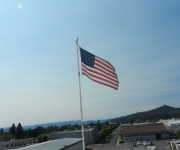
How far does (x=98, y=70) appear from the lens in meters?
15.0

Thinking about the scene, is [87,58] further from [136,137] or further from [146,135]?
[146,135]

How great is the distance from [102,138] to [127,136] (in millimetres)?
13753

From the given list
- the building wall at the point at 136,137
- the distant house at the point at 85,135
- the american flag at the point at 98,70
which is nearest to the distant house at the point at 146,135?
the building wall at the point at 136,137

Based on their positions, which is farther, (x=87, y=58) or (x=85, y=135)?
(x=85, y=135)

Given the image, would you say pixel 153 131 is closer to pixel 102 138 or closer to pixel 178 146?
pixel 102 138

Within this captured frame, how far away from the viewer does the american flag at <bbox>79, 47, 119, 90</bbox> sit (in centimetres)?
1475

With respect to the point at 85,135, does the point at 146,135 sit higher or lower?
lower

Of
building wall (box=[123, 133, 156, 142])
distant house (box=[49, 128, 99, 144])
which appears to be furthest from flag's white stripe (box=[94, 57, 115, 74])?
distant house (box=[49, 128, 99, 144])

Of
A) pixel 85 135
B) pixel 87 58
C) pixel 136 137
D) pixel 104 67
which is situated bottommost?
pixel 136 137

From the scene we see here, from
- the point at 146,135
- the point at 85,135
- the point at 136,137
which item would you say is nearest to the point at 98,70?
the point at 136,137

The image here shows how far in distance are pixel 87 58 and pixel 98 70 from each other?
1296 mm

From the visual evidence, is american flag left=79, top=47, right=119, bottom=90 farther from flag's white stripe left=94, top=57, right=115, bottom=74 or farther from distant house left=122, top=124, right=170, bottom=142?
distant house left=122, top=124, right=170, bottom=142

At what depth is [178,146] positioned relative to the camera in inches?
1542

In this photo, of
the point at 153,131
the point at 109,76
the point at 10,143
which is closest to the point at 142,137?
the point at 153,131
